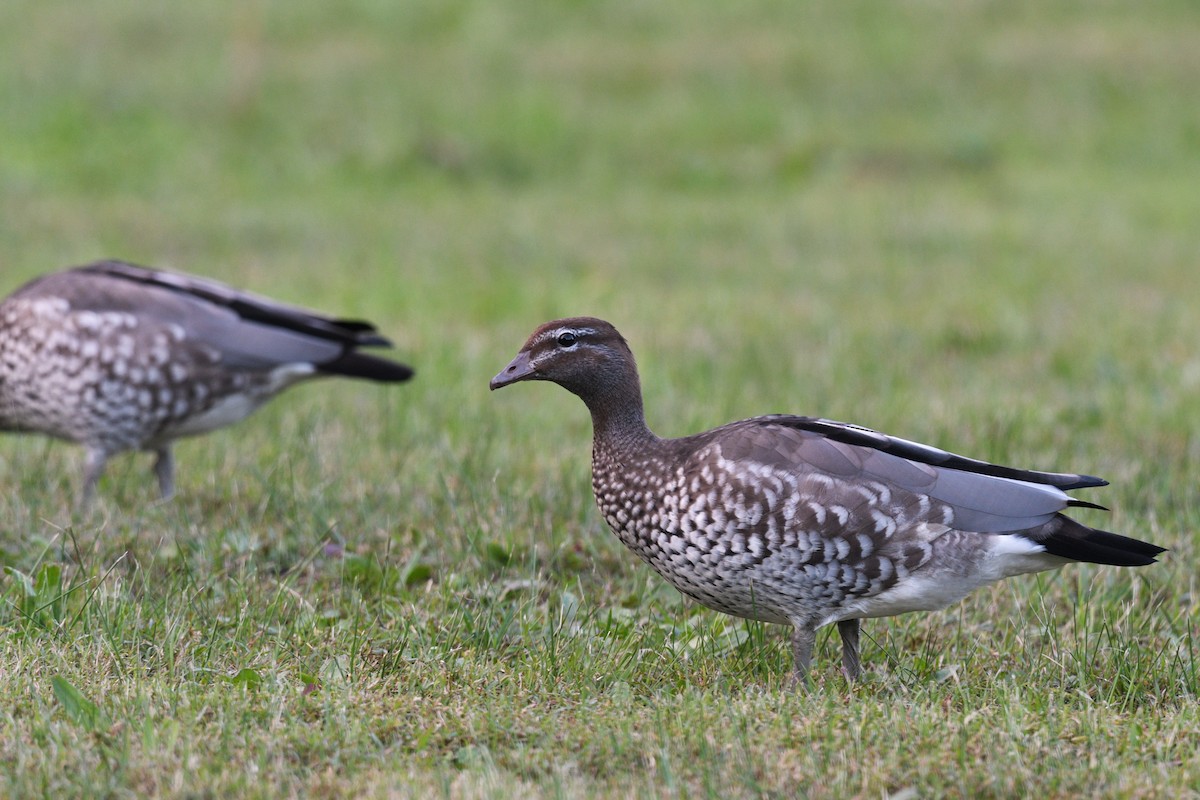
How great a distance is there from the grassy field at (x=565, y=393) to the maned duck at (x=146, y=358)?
0.24 m

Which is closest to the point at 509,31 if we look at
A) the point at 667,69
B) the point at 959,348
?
the point at 667,69

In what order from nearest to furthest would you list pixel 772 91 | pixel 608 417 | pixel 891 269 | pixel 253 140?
pixel 608 417 < pixel 891 269 < pixel 253 140 < pixel 772 91

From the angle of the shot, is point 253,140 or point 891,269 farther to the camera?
point 253,140

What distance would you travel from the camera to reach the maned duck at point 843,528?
13.9 ft

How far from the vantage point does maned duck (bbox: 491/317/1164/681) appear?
13.9 ft

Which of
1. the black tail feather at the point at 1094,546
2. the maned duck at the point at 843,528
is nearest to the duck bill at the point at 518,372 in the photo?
the maned duck at the point at 843,528

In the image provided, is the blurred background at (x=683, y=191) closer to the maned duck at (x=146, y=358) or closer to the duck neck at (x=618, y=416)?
the maned duck at (x=146, y=358)

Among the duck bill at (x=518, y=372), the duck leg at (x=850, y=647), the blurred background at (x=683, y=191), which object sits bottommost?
the duck leg at (x=850, y=647)

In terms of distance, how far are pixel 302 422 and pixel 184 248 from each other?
5.78 meters

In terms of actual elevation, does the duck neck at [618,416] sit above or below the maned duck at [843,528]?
above

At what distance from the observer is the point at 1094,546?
415cm

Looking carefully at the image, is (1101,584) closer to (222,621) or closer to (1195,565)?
(1195,565)

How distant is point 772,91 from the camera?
18578mm

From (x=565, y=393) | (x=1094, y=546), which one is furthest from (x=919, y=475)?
(x=565, y=393)
